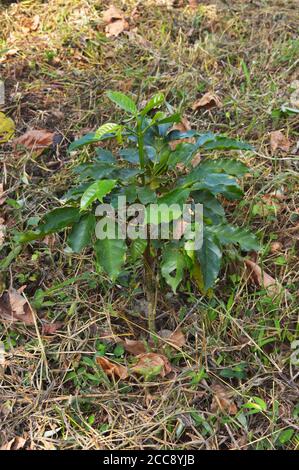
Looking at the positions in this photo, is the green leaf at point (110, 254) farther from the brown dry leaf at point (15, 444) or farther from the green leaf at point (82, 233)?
the brown dry leaf at point (15, 444)

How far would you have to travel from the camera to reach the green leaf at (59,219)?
1.58 metres

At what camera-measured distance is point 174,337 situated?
5.91 ft

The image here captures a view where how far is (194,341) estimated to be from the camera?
180cm

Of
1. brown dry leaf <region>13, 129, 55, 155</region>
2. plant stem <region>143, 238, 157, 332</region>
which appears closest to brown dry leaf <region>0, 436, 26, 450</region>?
plant stem <region>143, 238, 157, 332</region>

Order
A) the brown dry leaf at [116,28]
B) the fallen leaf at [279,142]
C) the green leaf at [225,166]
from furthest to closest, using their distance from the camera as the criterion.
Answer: the brown dry leaf at [116,28] < the fallen leaf at [279,142] < the green leaf at [225,166]

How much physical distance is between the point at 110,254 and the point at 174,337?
1.36 ft

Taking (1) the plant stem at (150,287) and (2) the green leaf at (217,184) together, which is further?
(1) the plant stem at (150,287)

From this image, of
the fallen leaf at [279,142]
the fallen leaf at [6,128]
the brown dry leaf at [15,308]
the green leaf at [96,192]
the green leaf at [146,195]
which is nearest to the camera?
the green leaf at [96,192]

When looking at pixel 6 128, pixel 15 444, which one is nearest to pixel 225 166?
pixel 15 444

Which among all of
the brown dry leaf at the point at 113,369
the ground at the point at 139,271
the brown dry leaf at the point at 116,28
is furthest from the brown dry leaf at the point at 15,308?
the brown dry leaf at the point at 116,28

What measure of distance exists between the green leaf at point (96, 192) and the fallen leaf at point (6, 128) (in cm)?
106

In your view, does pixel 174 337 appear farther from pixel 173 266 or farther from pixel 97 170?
pixel 97 170

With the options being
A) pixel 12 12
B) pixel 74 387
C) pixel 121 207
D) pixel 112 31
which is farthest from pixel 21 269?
pixel 12 12

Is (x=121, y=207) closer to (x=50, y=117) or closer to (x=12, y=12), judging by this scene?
(x=50, y=117)
